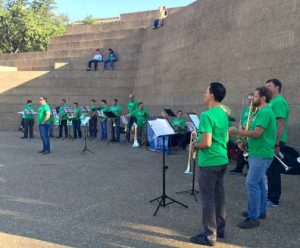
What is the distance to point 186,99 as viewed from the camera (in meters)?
15.9

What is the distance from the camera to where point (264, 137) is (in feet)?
16.8

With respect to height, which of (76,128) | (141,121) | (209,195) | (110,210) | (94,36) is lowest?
(110,210)

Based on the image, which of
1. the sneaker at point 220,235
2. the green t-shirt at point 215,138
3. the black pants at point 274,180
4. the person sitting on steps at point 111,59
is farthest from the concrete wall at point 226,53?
the green t-shirt at point 215,138

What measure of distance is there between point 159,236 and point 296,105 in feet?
22.2

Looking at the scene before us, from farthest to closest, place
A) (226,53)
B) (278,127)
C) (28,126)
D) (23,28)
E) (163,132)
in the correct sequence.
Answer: (23,28) → (28,126) → (226,53) → (163,132) → (278,127)

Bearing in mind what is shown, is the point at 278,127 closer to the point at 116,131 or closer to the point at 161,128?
the point at 161,128

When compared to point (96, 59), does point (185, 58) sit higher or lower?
lower

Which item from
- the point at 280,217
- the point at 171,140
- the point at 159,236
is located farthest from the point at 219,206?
the point at 171,140

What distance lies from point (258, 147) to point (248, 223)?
1.12 metres

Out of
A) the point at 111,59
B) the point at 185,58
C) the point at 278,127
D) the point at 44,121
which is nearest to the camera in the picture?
the point at 278,127

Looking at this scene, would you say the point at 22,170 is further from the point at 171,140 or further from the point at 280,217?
the point at 280,217

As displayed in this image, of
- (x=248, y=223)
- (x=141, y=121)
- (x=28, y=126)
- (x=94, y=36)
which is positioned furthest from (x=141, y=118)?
→ (x=94, y=36)

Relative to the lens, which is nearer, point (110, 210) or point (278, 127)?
point (278, 127)

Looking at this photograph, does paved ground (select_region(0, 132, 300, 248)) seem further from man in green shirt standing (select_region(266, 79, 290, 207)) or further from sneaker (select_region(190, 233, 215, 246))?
man in green shirt standing (select_region(266, 79, 290, 207))
